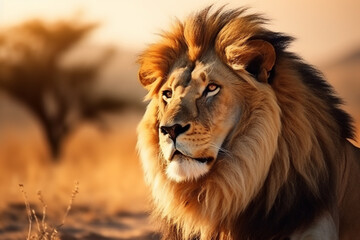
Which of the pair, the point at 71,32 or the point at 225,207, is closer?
the point at 225,207

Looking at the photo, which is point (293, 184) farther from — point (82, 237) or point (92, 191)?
point (92, 191)

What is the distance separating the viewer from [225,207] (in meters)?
5.25

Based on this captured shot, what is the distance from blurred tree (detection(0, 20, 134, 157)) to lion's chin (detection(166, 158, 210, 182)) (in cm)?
2012

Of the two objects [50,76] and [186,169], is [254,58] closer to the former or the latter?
[186,169]

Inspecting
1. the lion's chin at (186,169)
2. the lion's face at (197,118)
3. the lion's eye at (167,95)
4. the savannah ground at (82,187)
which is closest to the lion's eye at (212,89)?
the lion's face at (197,118)

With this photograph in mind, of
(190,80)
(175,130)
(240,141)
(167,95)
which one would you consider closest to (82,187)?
(167,95)

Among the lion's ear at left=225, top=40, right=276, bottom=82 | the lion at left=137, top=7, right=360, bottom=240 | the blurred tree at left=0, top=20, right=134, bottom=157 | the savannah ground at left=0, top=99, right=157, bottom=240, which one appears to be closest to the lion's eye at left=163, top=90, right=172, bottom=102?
the lion at left=137, top=7, right=360, bottom=240

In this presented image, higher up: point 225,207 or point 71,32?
point 225,207

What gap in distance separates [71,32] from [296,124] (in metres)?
21.6

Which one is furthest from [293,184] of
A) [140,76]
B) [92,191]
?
[92,191]

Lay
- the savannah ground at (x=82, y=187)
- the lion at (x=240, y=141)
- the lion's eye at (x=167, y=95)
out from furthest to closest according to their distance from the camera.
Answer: the savannah ground at (x=82, y=187) < the lion's eye at (x=167, y=95) < the lion at (x=240, y=141)

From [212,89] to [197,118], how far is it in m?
0.24

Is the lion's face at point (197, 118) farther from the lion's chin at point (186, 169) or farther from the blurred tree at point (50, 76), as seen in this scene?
the blurred tree at point (50, 76)

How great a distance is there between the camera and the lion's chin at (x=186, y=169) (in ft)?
16.6
